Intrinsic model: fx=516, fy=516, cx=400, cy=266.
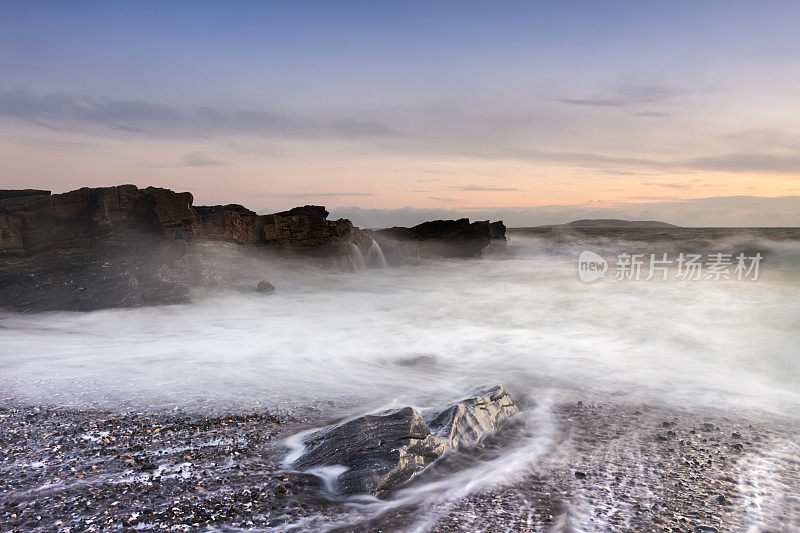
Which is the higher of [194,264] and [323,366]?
[194,264]

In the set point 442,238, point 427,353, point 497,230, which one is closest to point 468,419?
point 427,353

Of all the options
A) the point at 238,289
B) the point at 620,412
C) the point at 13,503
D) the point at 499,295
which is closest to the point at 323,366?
the point at 620,412

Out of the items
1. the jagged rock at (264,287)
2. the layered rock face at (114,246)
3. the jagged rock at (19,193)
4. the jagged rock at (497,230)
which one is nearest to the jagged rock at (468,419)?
the layered rock face at (114,246)

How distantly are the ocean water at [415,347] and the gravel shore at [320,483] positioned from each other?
95 centimetres

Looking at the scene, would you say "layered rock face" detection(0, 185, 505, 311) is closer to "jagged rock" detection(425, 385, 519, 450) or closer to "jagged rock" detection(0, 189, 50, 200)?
"jagged rock" detection(0, 189, 50, 200)

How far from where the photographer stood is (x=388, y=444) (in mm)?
4551

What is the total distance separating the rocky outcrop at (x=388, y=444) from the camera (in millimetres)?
4238

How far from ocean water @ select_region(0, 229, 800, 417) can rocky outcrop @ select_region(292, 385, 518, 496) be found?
1418 millimetres

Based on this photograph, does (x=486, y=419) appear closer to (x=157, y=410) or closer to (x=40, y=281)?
(x=157, y=410)

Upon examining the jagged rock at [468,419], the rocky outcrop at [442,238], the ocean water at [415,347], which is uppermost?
the rocky outcrop at [442,238]

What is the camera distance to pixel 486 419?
5.54 m

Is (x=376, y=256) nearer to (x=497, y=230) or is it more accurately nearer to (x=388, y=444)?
(x=497, y=230)

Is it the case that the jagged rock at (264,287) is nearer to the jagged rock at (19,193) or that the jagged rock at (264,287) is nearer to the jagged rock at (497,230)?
the jagged rock at (19,193)

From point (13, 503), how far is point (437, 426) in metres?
3.50
